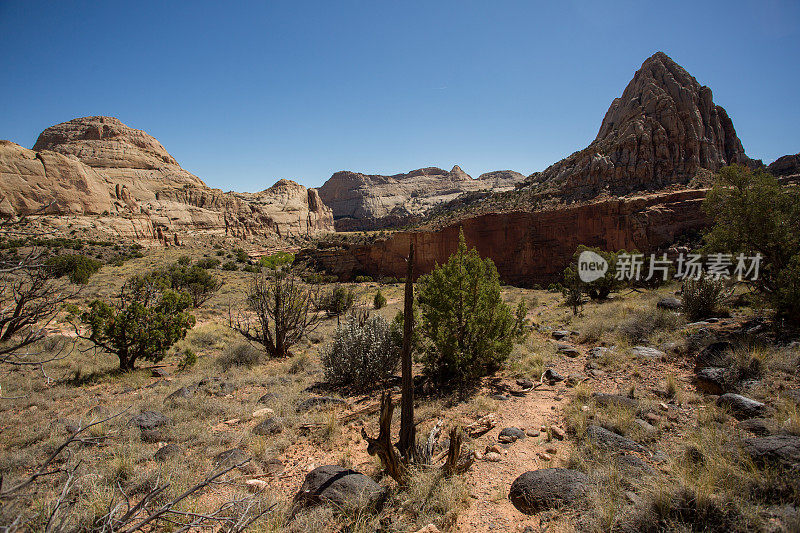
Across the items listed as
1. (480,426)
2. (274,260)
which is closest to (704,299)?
(480,426)

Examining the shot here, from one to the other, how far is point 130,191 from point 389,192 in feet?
259

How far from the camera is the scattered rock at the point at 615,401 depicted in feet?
17.9

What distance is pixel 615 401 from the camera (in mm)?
5602

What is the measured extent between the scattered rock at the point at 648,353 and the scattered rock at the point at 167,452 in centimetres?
945

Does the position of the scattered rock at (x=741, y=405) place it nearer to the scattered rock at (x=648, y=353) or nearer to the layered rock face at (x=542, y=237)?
the scattered rock at (x=648, y=353)

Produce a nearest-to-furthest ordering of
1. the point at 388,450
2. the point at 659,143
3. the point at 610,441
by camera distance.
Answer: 1. the point at 388,450
2. the point at 610,441
3. the point at 659,143

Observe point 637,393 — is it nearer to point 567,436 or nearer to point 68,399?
point 567,436

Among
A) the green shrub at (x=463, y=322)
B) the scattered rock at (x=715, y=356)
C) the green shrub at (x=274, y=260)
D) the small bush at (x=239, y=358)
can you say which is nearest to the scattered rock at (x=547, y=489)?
the green shrub at (x=463, y=322)

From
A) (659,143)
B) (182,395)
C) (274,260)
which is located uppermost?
(659,143)

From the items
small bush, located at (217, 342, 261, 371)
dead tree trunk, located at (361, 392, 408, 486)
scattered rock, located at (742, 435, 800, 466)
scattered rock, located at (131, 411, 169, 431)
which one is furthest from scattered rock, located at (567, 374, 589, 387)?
small bush, located at (217, 342, 261, 371)

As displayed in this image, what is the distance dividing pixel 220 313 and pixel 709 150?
164 feet

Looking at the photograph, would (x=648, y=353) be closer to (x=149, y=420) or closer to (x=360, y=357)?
(x=360, y=357)

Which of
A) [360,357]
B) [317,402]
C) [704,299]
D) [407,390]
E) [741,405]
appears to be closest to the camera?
[407,390]

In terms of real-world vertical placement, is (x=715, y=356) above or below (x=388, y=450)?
above
